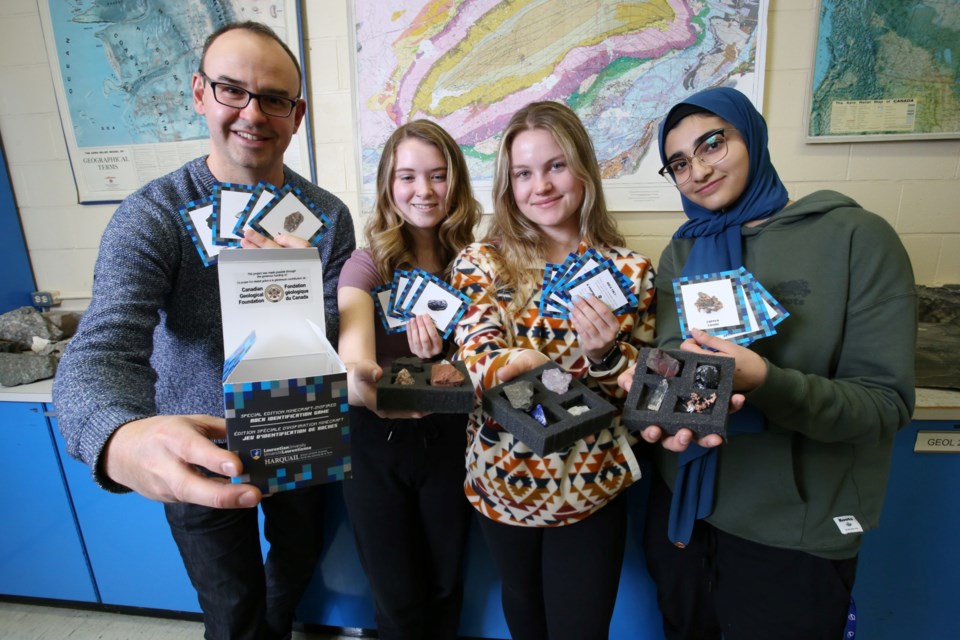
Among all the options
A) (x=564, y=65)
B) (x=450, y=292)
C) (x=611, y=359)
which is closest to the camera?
(x=611, y=359)

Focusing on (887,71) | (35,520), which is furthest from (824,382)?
(35,520)

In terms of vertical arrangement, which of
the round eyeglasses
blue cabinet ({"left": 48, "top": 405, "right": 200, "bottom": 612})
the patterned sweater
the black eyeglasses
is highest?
the black eyeglasses

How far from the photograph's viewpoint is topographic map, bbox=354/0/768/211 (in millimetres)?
1777

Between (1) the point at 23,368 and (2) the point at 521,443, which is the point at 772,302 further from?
(1) the point at 23,368

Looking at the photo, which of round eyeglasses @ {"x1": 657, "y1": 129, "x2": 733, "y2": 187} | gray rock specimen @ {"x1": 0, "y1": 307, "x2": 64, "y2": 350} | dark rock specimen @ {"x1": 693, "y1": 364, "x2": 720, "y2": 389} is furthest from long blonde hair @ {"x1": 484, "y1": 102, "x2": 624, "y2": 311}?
gray rock specimen @ {"x1": 0, "y1": 307, "x2": 64, "y2": 350}

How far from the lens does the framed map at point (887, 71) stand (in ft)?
5.47

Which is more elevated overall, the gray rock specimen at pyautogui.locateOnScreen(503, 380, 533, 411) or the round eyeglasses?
the round eyeglasses

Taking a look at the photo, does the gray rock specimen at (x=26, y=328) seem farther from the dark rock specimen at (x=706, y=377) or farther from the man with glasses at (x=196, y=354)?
the dark rock specimen at (x=706, y=377)

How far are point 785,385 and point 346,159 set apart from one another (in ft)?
6.53

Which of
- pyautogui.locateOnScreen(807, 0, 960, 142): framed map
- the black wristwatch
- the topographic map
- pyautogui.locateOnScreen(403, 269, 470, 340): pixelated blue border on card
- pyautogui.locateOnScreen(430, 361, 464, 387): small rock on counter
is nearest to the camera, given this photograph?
pyautogui.locateOnScreen(430, 361, 464, 387): small rock on counter

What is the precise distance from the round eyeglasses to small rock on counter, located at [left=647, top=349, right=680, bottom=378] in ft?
1.47

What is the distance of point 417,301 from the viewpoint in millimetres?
1202

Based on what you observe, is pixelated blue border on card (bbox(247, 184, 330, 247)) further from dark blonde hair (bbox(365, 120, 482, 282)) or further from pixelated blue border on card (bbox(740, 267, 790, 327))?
pixelated blue border on card (bbox(740, 267, 790, 327))

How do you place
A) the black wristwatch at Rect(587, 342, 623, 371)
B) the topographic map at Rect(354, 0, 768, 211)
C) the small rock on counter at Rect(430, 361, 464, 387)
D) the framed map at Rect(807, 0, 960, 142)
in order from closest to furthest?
the small rock on counter at Rect(430, 361, 464, 387)
the black wristwatch at Rect(587, 342, 623, 371)
the framed map at Rect(807, 0, 960, 142)
the topographic map at Rect(354, 0, 768, 211)
